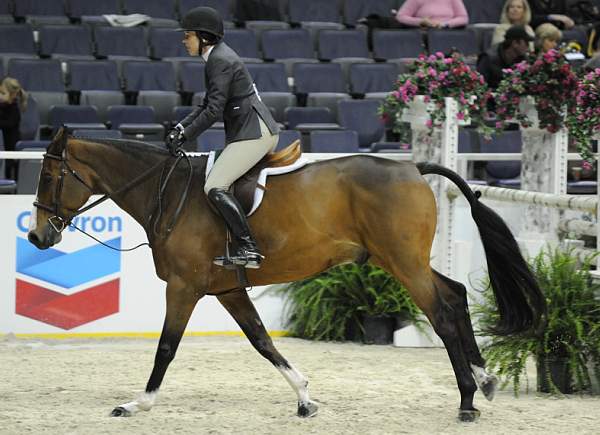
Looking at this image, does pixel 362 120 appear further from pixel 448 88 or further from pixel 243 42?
pixel 448 88

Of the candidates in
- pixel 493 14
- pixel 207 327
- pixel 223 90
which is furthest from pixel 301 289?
pixel 493 14

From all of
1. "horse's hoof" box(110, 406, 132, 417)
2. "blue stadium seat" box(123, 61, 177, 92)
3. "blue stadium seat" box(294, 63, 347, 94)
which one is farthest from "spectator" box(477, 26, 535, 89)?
"horse's hoof" box(110, 406, 132, 417)

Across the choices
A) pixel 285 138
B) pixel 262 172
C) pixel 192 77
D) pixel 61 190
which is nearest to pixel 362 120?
pixel 285 138

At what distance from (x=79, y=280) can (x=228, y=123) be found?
3172mm

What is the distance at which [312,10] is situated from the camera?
51.5 ft

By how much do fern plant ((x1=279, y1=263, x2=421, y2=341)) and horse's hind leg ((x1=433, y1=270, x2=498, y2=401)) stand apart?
2.45 metres

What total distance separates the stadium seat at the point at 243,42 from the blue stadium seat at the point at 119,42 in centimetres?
111

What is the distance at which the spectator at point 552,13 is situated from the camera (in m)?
14.5

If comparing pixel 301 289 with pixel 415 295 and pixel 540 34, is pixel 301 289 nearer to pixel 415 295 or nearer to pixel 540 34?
pixel 415 295

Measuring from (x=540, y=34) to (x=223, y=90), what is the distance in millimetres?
6245

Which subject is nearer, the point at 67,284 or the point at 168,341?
the point at 168,341

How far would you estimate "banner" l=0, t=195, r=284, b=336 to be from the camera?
8836 millimetres

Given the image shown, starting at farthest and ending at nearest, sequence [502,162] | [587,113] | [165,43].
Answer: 1. [165,43]
2. [502,162]
3. [587,113]

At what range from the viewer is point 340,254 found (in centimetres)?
634
